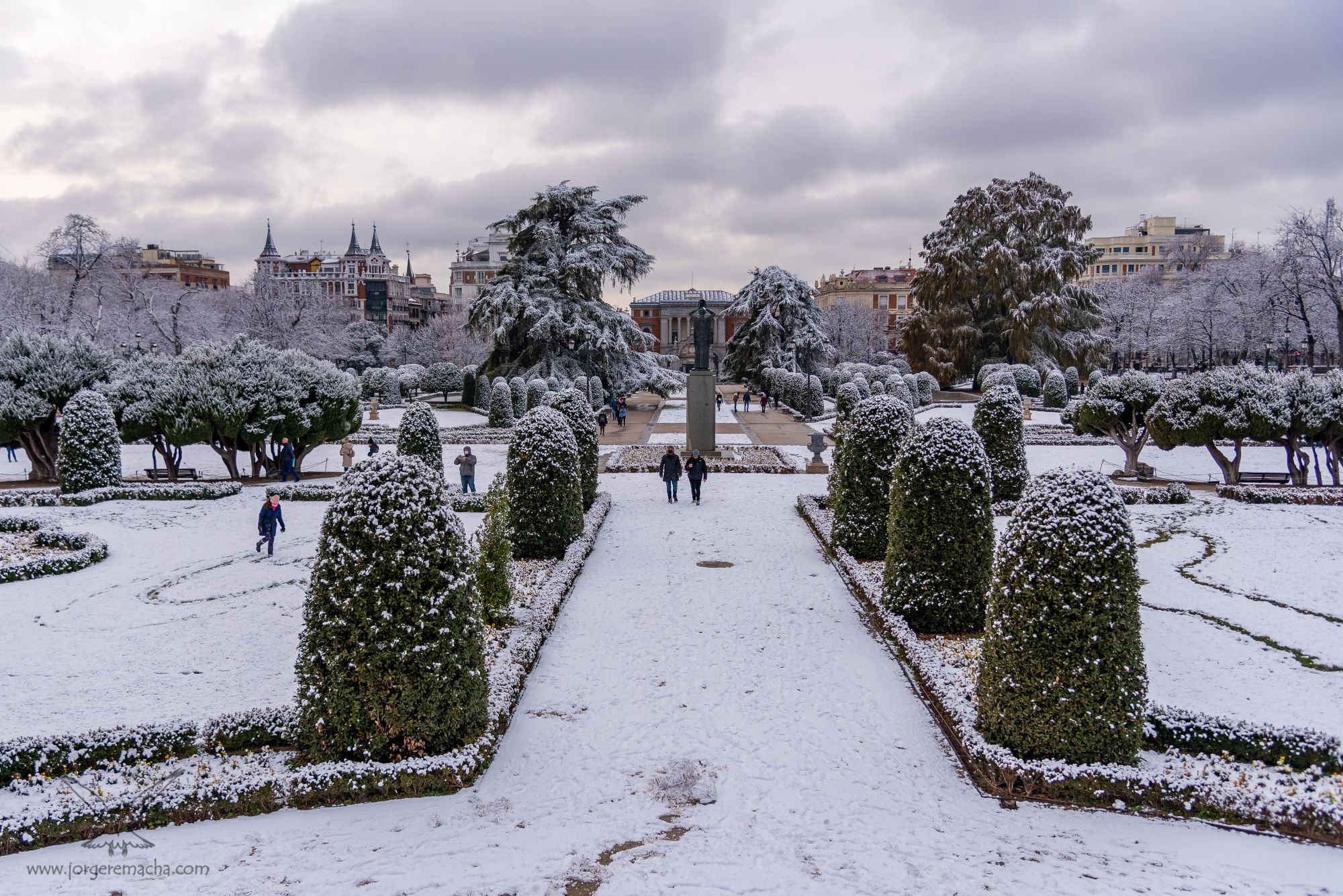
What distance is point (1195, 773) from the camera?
5.15 m

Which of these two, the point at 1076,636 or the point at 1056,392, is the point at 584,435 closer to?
the point at 1076,636

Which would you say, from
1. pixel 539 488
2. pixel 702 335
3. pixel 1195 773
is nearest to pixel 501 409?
pixel 702 335

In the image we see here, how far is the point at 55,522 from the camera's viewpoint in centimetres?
1276

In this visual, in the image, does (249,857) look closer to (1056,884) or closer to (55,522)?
(1056,884)

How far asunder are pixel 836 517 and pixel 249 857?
8.38 metres

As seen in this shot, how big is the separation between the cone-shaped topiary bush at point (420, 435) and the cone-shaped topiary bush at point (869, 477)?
8594 mm

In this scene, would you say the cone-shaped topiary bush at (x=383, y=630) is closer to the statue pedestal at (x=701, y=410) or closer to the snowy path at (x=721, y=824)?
the snowy path at (x=721, y=824)

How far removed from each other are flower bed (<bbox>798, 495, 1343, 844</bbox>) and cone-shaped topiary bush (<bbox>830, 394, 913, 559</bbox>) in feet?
14.3

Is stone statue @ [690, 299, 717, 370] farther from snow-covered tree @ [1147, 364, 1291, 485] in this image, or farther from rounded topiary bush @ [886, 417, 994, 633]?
rounded topiary bush @ [886, 417, 994, 633]

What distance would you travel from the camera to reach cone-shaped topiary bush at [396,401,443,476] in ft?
52.1

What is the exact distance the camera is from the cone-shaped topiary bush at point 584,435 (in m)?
14.2

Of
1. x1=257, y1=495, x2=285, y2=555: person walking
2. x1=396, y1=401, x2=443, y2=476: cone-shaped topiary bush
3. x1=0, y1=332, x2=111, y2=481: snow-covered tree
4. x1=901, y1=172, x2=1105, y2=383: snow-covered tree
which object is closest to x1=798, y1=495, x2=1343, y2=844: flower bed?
x1=257, y1=495, x2=285, y2=555: person walking

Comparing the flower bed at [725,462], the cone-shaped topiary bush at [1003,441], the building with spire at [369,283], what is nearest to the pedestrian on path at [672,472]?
the flower bed at [725,462]

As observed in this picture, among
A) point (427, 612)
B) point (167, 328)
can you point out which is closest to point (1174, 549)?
point (427, 612)
